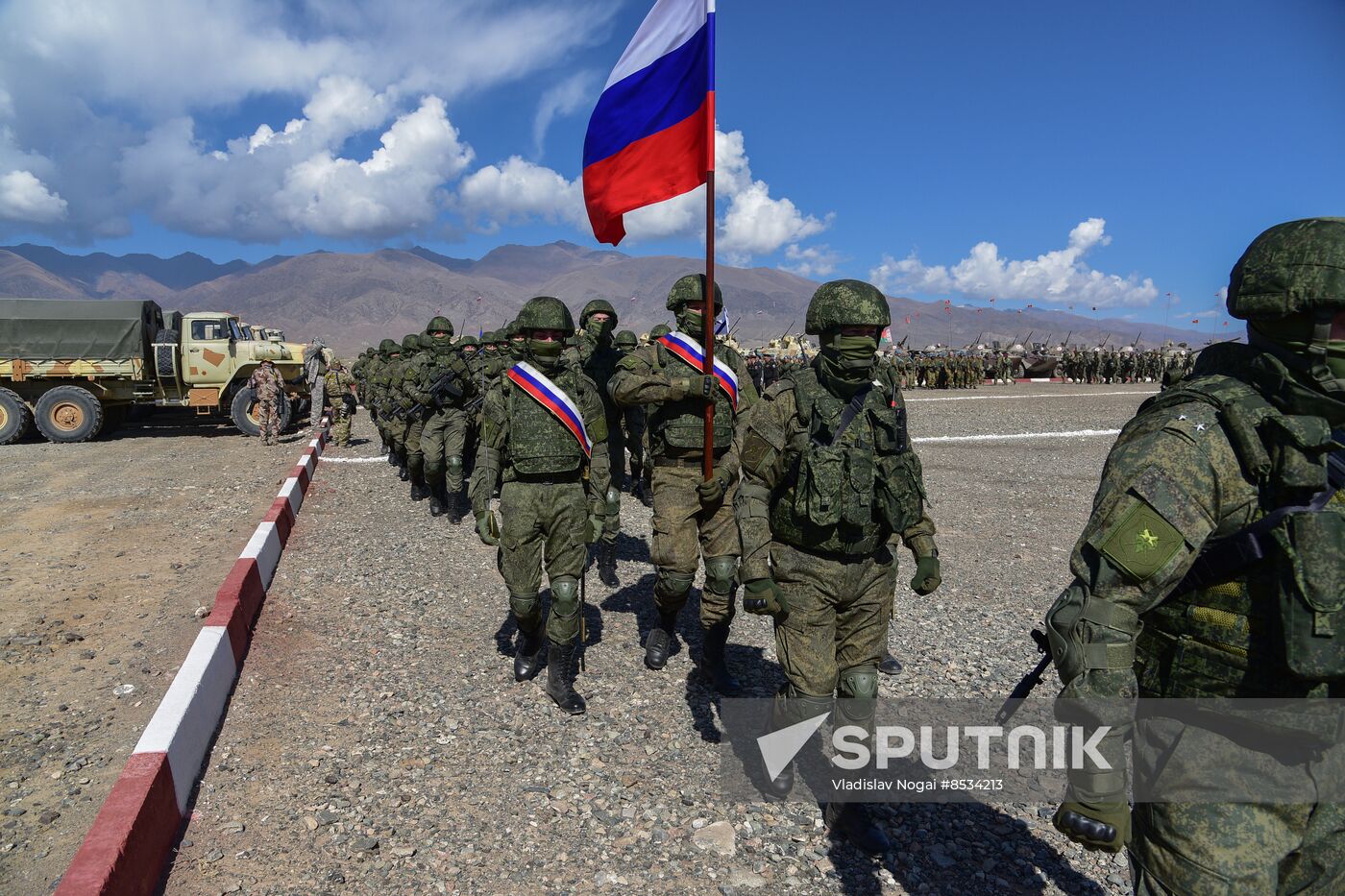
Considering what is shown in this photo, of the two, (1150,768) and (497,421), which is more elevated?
(497,421)

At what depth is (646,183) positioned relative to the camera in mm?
4477

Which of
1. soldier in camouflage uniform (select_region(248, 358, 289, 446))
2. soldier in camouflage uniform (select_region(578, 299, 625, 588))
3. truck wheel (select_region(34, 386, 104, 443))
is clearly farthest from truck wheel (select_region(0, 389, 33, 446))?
soldier in camouflage uniform (select_region(578, 299, 625, 588))

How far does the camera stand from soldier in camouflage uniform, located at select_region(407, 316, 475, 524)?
28.3 ft

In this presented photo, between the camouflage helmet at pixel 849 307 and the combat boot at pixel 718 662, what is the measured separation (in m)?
2.03

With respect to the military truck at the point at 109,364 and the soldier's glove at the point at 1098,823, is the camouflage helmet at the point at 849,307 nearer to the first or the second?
the soldier's glove at the point at 1098,823

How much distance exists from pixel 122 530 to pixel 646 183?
22.9 ft

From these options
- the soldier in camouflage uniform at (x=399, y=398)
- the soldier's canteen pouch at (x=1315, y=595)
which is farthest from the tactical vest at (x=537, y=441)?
the soldier in camouflage uniform at (x=399, y=398)

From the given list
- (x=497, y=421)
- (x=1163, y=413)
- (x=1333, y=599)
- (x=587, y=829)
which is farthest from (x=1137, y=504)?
(x=497, y=421)

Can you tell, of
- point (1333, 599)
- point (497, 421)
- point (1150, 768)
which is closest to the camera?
point (1333, 599)

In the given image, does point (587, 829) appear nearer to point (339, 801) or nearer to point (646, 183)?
point (339, 801)

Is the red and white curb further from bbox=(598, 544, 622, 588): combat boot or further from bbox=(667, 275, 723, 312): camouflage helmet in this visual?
bbox=(667, 275, 723, 312): camouflage helmet

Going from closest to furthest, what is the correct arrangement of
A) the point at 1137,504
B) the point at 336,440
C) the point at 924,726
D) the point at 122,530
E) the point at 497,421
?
the point at 1137,504, the point at 924,726, the point at 497,421, the point at 122,530, the point at 336,440

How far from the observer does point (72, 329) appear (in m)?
15.1

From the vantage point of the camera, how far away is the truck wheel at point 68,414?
1485 cm
